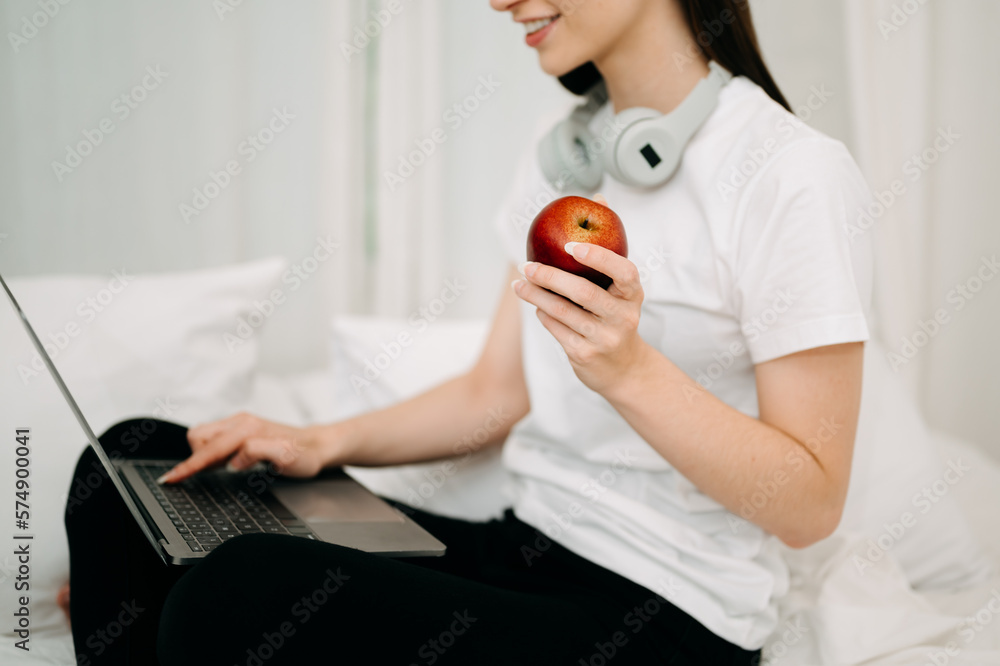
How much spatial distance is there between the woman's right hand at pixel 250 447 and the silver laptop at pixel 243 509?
0.02 meters

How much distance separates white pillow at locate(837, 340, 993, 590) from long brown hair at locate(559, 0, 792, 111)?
0.49m

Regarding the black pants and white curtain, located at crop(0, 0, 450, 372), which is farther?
white curtain, located at crop(0, 0, 450, 372)

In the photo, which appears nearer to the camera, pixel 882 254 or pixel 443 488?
pixel 443 488

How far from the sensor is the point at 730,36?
2.86 feet

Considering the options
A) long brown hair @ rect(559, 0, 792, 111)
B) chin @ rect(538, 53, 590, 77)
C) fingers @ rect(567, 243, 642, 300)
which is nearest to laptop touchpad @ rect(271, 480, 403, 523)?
fingers @ rect(567, 243, 642, 300)

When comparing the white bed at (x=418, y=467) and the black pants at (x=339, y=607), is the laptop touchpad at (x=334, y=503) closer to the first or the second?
the black pants at (x=339, y=607)

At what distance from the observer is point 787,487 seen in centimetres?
72

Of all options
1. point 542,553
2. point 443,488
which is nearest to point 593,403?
point 542,553

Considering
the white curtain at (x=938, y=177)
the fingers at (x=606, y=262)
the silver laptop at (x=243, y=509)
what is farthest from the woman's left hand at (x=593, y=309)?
the white curtain at (x=938, y=177)

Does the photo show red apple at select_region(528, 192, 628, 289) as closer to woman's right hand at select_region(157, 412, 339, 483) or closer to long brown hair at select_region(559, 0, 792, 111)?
long brown hair at select_region(559, 0, 792, 111)

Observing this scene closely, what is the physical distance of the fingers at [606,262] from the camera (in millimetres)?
586

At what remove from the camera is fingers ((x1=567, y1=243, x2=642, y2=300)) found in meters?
0.59

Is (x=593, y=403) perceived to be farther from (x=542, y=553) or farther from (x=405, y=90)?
(x=405, y=90)

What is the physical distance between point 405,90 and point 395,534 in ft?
4.44
